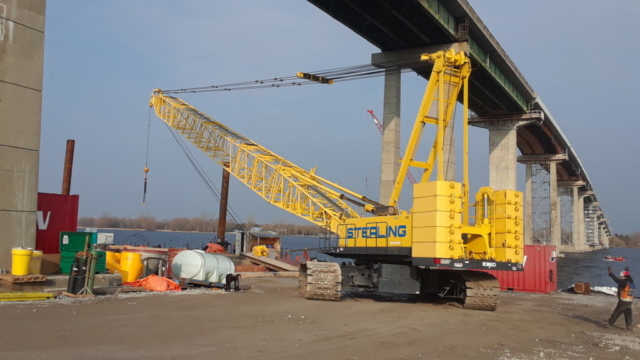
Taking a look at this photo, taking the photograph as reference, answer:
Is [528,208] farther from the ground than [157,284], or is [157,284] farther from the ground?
[528,208]

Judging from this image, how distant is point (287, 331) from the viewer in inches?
488

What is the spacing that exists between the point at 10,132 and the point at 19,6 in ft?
13.0

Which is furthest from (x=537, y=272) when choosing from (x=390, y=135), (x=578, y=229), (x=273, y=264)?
(x=578, y=229)

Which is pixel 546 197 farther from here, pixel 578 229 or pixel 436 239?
pixel 436 239

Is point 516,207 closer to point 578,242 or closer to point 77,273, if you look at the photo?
point 77,273

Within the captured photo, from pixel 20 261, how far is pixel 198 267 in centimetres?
695

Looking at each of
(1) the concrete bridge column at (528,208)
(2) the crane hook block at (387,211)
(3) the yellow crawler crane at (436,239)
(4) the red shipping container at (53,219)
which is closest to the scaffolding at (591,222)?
(1) the concrete bridge column at (528,208)

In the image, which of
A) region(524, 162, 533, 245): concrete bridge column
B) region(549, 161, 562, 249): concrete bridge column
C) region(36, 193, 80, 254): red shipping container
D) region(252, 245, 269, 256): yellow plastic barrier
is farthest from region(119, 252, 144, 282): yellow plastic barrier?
region(549, 161, 562, 249): concrete bridge column

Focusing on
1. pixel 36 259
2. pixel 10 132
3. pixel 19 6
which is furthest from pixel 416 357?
pixel 19 6

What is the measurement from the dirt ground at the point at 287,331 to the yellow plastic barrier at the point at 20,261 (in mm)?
1803

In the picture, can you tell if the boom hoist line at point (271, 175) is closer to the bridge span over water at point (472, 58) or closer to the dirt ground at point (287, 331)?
the bridge span over water at point (472, 58)

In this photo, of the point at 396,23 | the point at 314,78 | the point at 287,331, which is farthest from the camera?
the point at 314,78

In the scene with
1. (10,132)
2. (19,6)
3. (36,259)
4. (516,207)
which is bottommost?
(36,259)

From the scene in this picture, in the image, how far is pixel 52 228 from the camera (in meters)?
21.0
